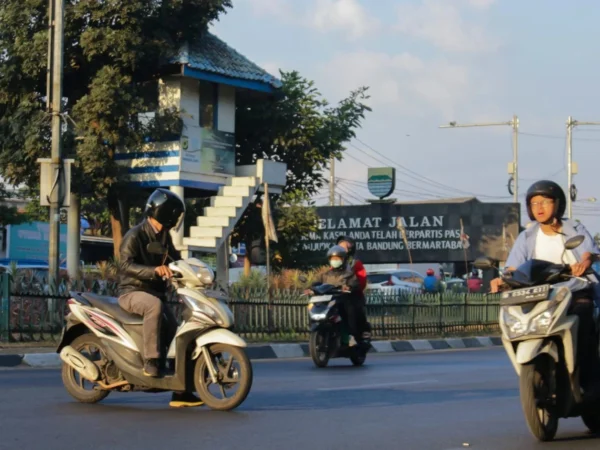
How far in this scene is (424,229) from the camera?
150 ft

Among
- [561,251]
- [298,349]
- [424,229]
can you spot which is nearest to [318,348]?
[298,349]

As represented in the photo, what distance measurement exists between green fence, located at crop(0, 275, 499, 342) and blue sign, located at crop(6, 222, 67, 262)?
26495mm

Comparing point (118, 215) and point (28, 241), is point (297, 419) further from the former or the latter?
point (28, 241)

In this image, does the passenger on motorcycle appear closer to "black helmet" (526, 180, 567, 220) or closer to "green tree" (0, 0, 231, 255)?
"black helmet" (526, 180, 567, 220)

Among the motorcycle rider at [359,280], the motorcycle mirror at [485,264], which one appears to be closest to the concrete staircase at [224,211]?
the motorcycle rider at [359,280]

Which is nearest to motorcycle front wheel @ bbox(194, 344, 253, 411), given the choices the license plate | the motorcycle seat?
the motorcycle seat

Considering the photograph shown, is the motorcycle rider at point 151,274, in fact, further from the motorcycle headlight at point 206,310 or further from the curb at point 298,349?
the curb at point 298,349

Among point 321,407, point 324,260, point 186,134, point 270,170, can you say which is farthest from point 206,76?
point 321,407

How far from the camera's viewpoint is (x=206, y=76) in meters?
27.9

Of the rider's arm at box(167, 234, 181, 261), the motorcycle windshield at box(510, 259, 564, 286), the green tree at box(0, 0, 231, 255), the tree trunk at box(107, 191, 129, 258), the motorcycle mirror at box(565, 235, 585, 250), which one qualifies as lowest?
the motorcycle windshield at box(510, 259, 564, 286)

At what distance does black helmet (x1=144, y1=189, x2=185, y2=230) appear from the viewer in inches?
322

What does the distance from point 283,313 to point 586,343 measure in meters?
14.0

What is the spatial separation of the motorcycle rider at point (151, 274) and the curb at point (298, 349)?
210 inches

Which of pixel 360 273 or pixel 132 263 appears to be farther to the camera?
pixel 360 273
